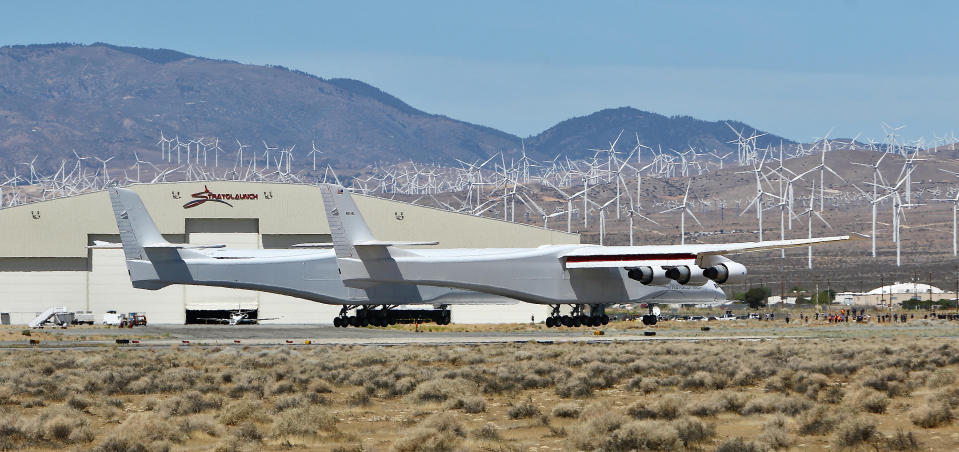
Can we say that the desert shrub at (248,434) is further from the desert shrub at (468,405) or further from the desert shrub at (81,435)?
the desert shrub at (468,405)

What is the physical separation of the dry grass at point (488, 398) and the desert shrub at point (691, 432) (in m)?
0.03

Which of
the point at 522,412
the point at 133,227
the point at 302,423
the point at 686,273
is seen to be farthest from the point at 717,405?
the point at 133,227

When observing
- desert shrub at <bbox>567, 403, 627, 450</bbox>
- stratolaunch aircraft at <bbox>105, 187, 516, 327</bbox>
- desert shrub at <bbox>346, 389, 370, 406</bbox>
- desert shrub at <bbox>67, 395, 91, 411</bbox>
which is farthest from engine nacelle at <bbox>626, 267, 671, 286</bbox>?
desert shrub at <bbox>567, 403, 627, 450</bbox>

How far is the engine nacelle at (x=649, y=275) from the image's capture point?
59781 millimetres

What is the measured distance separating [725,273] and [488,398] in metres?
30.2

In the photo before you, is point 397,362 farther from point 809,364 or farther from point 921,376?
point 921,376

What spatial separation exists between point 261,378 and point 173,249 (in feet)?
118

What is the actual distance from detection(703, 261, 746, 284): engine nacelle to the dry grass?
→ 31.9 ft

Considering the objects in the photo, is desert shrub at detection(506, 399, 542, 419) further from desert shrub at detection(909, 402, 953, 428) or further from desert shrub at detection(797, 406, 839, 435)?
desert shrub at detection(909, 402, 953, 428)

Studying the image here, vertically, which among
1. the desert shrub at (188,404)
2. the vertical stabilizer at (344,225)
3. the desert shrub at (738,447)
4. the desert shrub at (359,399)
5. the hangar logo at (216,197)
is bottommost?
the desert shrub at (359,399)

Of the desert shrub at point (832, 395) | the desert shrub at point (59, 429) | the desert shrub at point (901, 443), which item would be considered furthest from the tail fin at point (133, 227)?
the desert shrub at point (901, 443)

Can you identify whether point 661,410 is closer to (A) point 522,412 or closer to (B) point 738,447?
(A) point 522,412

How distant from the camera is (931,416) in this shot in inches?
856

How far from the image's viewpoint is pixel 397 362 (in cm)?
3997
